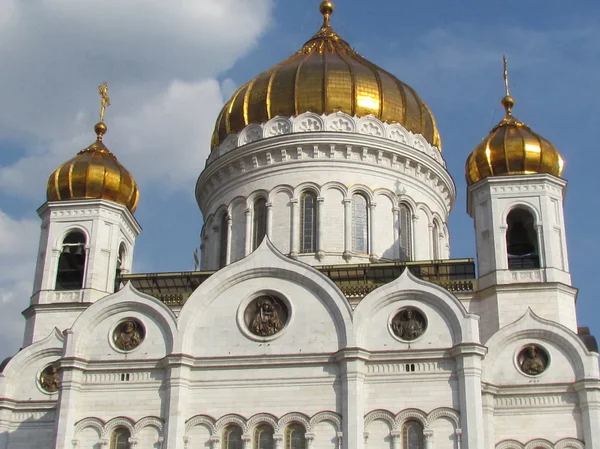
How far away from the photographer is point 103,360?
21.7 meters

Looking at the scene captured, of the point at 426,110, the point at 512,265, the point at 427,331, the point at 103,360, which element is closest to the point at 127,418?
the point at 103,360

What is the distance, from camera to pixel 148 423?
20.9m

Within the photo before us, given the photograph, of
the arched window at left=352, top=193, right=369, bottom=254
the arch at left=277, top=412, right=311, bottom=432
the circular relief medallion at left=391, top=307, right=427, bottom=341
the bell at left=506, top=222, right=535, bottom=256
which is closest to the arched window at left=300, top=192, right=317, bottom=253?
the arched window at left=352, top=193, right=369, bottom=254

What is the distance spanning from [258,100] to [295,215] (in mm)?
3902

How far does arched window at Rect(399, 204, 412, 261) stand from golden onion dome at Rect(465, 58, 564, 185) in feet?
9.57

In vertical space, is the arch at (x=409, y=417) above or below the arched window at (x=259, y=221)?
below

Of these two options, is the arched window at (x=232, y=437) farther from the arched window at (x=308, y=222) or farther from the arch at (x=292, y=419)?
the arched window at (x=308, y=222)

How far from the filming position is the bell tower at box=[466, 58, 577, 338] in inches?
899

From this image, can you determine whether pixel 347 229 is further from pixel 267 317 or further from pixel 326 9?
pixel 326 9

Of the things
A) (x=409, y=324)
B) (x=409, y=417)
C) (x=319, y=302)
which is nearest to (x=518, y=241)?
(x=409, y=324)

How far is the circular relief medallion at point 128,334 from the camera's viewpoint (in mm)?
21922

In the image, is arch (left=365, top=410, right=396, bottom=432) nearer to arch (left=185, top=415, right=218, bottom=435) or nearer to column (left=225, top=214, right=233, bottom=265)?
arch (left=185, top=415, right=218, bottom=435)

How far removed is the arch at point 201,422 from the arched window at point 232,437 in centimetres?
29

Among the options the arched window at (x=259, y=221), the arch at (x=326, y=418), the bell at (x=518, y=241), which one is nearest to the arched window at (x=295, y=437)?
the arch at (x=326, y=418)
